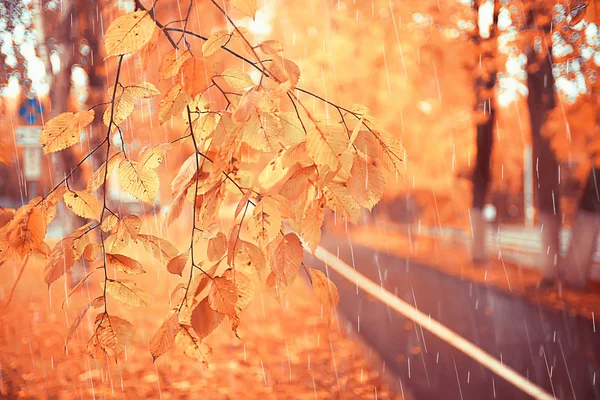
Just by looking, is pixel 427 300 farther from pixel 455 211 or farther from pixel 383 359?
pixel 455 211

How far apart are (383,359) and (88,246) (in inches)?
218

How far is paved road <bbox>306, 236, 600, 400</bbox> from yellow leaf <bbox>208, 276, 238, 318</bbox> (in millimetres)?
4486

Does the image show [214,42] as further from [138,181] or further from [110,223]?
[110,223]

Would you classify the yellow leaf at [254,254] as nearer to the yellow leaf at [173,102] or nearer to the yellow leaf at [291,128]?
the yellow leaf at [291,128]

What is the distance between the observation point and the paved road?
5.70 meters

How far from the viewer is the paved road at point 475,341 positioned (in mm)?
5695

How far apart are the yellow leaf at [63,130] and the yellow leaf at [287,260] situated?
0.71m

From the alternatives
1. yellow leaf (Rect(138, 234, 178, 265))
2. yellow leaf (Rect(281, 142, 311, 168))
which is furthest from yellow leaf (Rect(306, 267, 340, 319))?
yellow leaf (Rect(138, 234, 178, 265))

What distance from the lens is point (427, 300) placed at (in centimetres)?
1038

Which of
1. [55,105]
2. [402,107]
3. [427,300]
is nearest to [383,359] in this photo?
[427,300]

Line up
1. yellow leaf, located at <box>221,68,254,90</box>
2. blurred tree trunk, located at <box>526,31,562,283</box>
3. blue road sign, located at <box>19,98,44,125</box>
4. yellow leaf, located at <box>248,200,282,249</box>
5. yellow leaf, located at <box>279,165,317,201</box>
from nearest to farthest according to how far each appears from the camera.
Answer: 1. yellow leaf, located at <box>248,200,282,249</box>
2. yellow leaf, located at <box>279,165,317,201</box>
3. yellow leaf, located at <box>221,68,254,90</box>
4. blue road sign, located at <box>19,98,44,125</box>
5. blurred tree trunk, located at <box>526,31,562,283</box>

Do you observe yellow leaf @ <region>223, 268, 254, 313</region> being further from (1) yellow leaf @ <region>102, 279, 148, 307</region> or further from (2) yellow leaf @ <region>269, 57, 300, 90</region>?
(2) yellow leaf @ <region>269, 57, 300, 90</region>

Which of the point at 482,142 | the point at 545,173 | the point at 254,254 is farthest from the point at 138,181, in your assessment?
the point at 482,142

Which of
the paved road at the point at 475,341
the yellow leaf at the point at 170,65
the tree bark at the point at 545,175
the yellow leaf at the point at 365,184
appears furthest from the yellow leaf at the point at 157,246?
the tree bark at the point at 545,175
